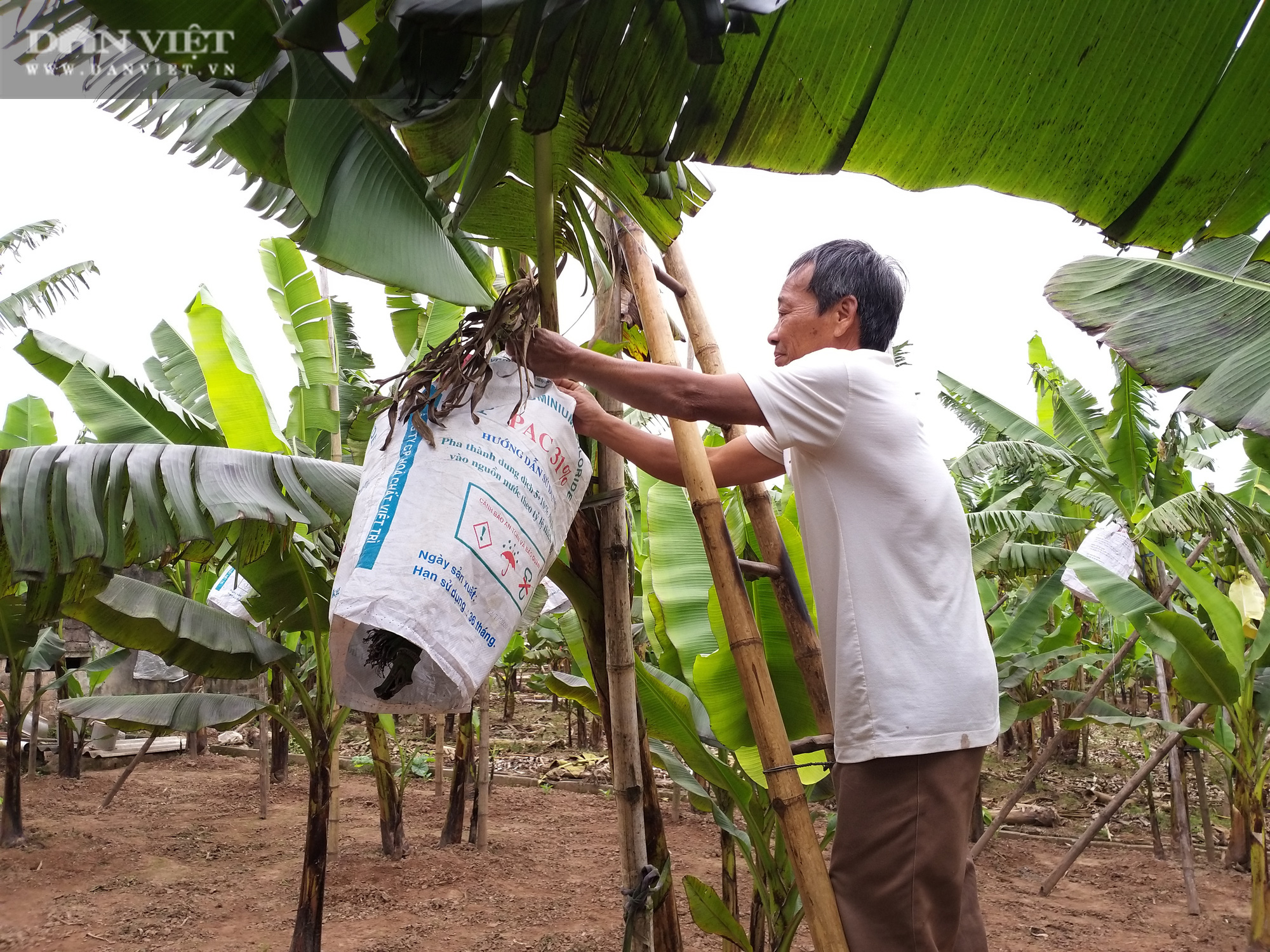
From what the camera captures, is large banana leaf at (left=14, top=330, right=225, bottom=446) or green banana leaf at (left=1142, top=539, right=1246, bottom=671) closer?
large banana leaf at (left=14, top=330, right=225, bottom=446)

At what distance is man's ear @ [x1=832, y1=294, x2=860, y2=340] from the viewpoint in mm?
1939

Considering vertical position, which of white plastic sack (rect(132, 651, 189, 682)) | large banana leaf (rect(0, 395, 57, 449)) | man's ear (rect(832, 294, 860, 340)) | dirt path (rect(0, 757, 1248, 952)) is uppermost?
large banana leaf (rect(0, 395, 57, 449))

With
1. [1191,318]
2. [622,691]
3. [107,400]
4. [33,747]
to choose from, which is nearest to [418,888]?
[107,400]

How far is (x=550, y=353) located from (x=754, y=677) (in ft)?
2.54

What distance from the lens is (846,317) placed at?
195 cm

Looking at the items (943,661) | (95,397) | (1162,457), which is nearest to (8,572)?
(95,397)

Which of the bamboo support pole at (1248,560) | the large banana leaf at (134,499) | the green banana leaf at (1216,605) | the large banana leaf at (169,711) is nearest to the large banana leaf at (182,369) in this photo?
the large banana leaf at (169,711)

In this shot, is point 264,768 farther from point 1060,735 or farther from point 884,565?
point 884,565

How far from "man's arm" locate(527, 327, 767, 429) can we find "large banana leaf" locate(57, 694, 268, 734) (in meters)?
3.56

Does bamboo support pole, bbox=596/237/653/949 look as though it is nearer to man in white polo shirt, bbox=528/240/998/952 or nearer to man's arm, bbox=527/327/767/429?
man in white polo shirt, bbox=528/240/998/952

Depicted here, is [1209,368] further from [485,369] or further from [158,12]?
[158,12]

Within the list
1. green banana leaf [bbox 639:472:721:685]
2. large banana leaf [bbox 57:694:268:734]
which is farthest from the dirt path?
green banana leaf [bbox 639:472:721:685]

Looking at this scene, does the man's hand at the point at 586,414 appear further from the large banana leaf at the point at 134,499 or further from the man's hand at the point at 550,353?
the large banana leaf at the point at 134,499

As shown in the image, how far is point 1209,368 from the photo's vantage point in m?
2.73
